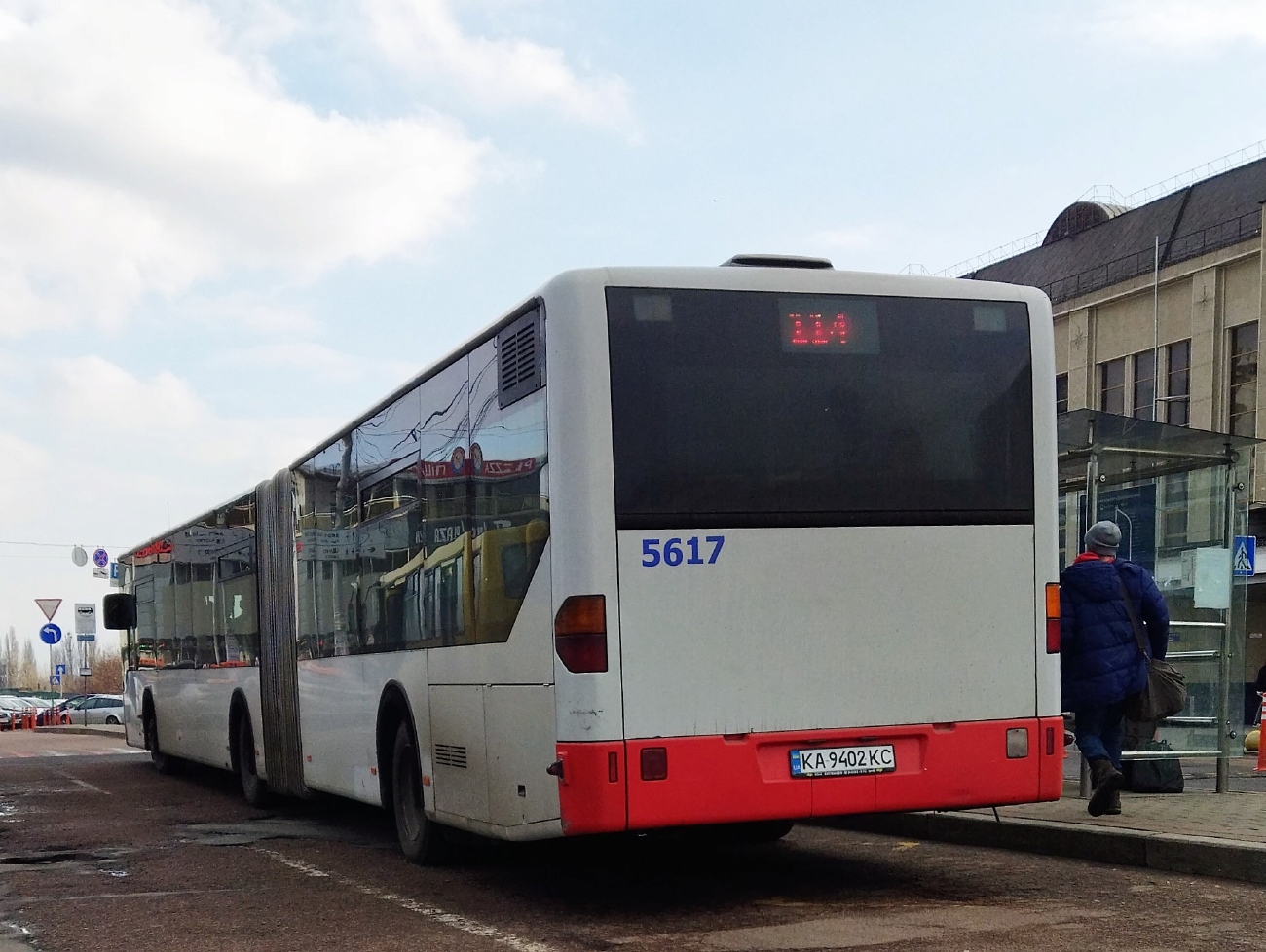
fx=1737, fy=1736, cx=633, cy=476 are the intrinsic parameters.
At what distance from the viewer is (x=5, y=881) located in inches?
398

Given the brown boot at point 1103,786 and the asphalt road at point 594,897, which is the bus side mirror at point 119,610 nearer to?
the asphalt road at point 594,897

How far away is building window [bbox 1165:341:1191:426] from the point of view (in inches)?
1561

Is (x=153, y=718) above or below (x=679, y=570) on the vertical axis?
below

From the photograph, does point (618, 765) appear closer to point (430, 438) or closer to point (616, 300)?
point (616, 300)

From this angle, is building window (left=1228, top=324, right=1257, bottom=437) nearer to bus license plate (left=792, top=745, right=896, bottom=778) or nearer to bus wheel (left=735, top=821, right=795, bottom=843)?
bus wheel (left=735, top=821, right=795, bottom=843)

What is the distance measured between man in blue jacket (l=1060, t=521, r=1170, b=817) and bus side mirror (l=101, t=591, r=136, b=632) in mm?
15100

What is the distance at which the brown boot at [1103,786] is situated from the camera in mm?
10586

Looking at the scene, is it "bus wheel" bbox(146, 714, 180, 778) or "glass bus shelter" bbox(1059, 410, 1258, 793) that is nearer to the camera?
"glass bus shelter" bbox(1059, 410, 1258, 793)

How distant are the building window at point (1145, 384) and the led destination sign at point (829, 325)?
34.2 m

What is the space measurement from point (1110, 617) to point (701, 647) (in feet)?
13.0

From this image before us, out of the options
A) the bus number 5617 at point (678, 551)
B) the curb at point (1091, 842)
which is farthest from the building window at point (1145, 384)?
the bus number 5617 at point (678, 551)

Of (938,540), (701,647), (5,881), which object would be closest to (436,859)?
(5,881)

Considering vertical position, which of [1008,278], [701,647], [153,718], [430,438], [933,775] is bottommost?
[153,718]

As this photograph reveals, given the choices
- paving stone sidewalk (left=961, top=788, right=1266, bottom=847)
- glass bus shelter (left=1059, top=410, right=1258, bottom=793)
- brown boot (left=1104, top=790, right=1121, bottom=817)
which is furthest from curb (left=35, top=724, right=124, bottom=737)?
brown boot (left=1104, top=790, right=1121, bottom=817)
